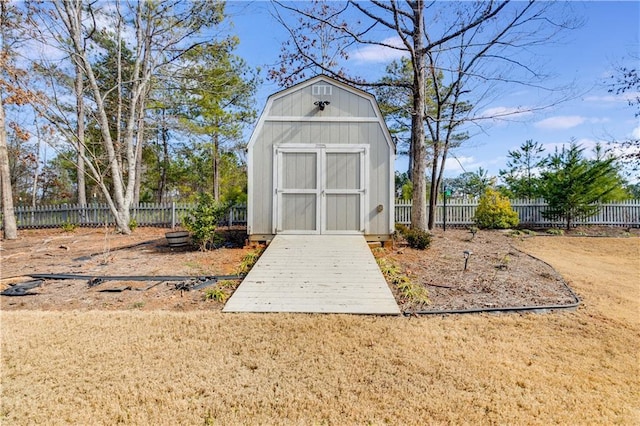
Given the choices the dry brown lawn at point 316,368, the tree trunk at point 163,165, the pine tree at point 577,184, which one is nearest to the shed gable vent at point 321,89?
the dry brown lawn at point 316,368

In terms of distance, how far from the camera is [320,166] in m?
7.58

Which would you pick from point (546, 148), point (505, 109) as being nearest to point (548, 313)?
point (505, 109)

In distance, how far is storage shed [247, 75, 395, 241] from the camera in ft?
24.8

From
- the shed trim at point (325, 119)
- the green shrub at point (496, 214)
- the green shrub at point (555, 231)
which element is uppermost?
the shed trim at point (325, 119)

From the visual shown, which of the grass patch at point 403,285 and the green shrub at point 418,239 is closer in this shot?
the grass patch at point 403,285

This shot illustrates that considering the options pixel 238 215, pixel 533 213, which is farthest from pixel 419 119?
pixel 238 215

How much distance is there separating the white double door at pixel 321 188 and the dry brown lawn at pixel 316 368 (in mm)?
3810

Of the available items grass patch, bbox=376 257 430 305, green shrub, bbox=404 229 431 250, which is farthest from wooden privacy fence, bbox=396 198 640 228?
grass patch, bbox=376 257 430 305

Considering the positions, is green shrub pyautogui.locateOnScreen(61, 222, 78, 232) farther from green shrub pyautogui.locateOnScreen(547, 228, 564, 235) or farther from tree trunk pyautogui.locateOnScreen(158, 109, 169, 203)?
green shrub pyautogui.locateOnScreen(547, 228, 564, 235)

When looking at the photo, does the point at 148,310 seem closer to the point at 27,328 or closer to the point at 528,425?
the point at 27,328

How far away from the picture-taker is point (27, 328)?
3.61 m

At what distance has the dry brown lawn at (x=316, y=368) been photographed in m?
2.21

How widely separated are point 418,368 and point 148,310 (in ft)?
11.7

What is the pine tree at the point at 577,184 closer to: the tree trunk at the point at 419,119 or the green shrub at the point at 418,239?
the tree trunk at the point at 419,119
